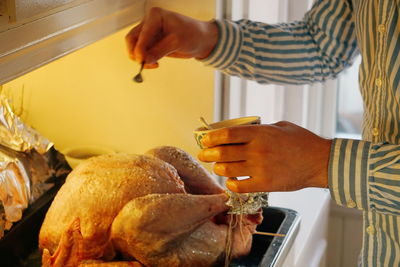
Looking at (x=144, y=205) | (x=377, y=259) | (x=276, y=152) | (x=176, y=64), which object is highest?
(x=176, y=64)

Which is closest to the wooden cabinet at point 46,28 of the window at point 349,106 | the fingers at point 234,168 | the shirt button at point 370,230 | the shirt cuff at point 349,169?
the fingers at point 234,168

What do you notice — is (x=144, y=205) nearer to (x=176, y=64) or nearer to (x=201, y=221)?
(x=201, y=221)

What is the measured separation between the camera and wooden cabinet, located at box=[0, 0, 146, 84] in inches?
36.7

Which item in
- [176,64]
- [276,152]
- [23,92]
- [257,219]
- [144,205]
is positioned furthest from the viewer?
[23,92]

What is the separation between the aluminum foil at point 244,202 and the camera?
46.7 inches

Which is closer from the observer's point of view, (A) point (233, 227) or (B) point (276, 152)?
(B) point (276, 152)

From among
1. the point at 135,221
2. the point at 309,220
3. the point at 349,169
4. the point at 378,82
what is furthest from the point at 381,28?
the point at 309,220

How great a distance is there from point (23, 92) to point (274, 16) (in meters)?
0.73

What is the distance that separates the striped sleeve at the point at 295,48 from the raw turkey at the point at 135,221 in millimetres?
342

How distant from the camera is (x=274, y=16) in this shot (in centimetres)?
191

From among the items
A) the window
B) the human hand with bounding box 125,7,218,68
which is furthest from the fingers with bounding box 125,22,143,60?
the window

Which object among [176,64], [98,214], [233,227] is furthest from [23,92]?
[233,227]

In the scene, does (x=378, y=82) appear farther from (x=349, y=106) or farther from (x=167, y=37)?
(x=349, y=106)

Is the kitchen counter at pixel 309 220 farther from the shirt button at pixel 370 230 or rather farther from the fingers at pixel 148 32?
the fingers at pixel 148 32
